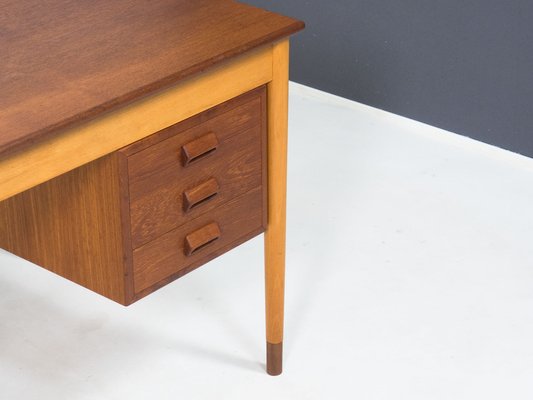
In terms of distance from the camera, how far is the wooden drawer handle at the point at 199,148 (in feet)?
7.88

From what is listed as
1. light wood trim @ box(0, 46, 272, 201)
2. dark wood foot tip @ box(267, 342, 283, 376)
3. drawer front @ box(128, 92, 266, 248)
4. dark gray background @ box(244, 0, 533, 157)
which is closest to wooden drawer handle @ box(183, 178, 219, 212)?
drawer front @ box(128, 92, 266, 248)

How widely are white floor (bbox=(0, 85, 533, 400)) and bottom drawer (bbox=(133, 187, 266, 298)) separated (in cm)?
41

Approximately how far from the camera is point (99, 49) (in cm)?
239

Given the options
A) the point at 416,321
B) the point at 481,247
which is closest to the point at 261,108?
the point at 416,321

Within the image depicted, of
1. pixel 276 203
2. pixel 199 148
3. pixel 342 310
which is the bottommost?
pixel 342 310

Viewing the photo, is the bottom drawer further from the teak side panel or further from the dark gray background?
the dark gray background

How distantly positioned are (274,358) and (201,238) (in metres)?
0.48

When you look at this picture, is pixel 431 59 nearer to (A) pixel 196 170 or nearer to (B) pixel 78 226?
(A) pixel 196 170

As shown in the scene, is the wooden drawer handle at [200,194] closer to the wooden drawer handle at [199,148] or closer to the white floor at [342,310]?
the wooden drawer handle at [199,148]

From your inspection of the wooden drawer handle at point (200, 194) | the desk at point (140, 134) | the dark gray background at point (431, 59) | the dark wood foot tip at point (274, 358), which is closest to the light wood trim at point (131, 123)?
the desk at point (140, 134)

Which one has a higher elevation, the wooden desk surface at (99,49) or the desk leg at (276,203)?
the wooden desk surface at (99,49)

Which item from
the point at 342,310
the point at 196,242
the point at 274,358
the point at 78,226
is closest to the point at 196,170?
the point at 196,242

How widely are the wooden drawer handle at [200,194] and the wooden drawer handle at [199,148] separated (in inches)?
2.4

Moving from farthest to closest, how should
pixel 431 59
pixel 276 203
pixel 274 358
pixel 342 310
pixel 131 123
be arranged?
pixel 431 59, pixel 342 310, pixel 274 358, pixel 276 203, pixel 131 123
